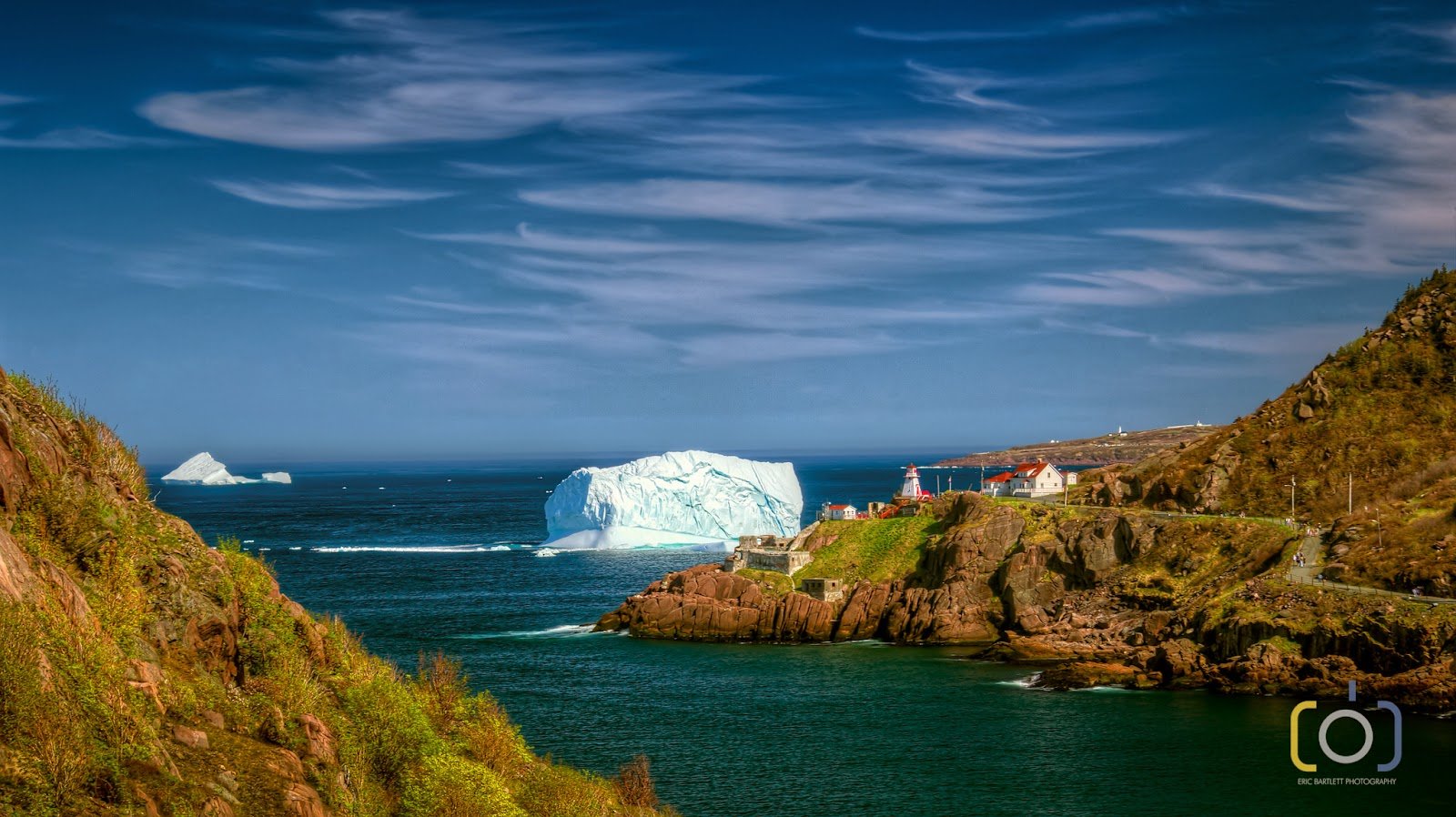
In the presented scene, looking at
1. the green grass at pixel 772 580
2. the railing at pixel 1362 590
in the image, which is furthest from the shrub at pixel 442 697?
the green grass at pixel 772 580

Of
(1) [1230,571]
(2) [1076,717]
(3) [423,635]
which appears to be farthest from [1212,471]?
(3) [423,635]

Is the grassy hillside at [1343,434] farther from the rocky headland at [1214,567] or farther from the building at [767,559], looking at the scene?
the building at [767,559]

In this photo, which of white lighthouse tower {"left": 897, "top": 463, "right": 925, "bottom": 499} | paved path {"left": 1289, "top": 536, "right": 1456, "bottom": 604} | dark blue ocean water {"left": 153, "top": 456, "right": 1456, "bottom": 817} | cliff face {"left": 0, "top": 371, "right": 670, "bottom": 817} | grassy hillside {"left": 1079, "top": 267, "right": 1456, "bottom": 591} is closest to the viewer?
cliff face {"left": 0, "top": 371, "right": 670, "bottom": 817}

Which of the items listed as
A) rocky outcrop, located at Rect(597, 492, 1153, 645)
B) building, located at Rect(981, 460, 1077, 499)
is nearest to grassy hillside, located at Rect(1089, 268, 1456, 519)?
building, located at Rect(981, 460, 1077, 499)

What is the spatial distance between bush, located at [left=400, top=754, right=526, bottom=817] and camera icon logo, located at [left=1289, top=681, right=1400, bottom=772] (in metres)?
39.4

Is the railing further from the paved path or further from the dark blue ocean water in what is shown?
the dark blue ocean water

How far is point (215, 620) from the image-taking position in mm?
21969

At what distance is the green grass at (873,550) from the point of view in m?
96.0

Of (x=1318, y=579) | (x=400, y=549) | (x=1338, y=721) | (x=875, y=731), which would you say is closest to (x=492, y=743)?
(x=875, y=731)

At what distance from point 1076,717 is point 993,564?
98.9 feet

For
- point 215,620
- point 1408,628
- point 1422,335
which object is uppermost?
point 1422,335

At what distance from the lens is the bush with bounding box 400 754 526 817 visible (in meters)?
23.8

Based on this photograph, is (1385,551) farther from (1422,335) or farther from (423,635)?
(423,635)

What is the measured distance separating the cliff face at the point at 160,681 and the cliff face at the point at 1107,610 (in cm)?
5028
